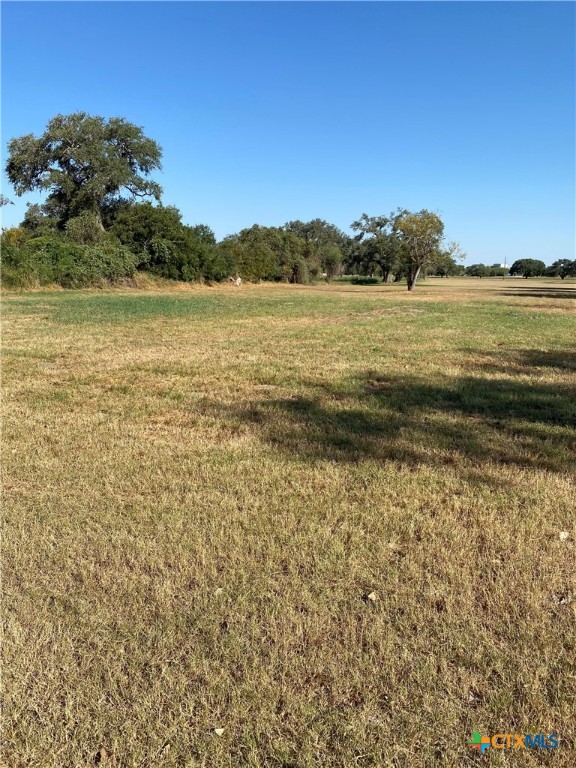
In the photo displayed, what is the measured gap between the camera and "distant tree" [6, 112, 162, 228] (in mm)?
38906

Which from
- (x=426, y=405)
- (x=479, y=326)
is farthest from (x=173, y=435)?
(x=479, y=326)

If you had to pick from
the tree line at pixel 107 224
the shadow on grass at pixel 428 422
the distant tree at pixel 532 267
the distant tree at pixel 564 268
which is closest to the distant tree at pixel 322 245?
the tree line at pixel 107 224

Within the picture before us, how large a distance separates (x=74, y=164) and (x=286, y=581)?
45.9m

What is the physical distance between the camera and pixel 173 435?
438 centimetres

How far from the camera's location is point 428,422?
4.72 m

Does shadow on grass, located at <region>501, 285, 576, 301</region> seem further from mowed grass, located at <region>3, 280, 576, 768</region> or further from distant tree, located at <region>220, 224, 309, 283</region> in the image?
mowed grass, located at <region>3, 280, 576, 768</region>

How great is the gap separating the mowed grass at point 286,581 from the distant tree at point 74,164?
1565 inches

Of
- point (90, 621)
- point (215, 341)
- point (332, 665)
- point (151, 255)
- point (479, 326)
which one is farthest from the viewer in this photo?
point (151, 255)

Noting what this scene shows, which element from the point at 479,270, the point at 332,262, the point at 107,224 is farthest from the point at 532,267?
the point at 107,224

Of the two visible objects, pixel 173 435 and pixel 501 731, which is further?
pixel 173 435

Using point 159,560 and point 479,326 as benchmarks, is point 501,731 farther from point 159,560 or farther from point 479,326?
point 479,326

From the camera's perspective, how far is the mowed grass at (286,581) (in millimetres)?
1636

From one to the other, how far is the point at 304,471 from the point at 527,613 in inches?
69.1

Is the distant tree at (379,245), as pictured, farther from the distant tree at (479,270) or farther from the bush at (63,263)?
the distant tree at (479,270)
